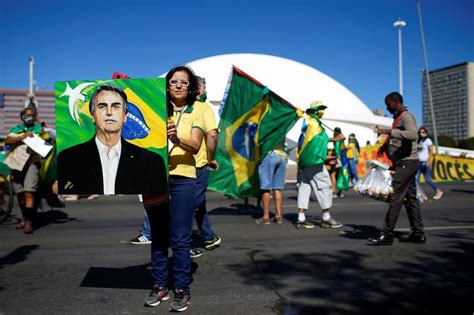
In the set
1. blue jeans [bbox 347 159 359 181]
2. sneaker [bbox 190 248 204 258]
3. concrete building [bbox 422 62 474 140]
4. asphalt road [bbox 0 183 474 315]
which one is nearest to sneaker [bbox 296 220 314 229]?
asphalt road [bbox 0 183 474 315]

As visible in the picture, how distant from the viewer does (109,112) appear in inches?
128

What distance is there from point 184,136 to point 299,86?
49492 mm

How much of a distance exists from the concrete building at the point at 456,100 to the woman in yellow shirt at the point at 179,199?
10659cm

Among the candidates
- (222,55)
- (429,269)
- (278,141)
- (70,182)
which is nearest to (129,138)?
(70,182)

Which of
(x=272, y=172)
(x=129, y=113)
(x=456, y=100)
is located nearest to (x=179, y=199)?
(x=129, y=113)

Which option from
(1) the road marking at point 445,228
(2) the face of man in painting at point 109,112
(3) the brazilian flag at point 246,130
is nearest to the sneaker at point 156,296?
(2) the face of man in painting at point 109,112

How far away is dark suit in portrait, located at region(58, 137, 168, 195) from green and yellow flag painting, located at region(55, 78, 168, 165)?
0.05 meters

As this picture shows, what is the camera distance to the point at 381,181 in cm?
601

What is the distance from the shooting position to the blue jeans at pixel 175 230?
3523 mm

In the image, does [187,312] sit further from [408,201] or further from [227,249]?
[408,201]

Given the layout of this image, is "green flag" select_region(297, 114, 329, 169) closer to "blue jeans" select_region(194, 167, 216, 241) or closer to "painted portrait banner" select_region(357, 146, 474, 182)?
"blue jeans" select_region(194, 167, 216, 241)

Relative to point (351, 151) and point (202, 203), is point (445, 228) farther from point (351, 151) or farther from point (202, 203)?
point (351, 151)

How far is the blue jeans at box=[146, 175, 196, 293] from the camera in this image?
139 inches

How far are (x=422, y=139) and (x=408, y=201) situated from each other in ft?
22.6
